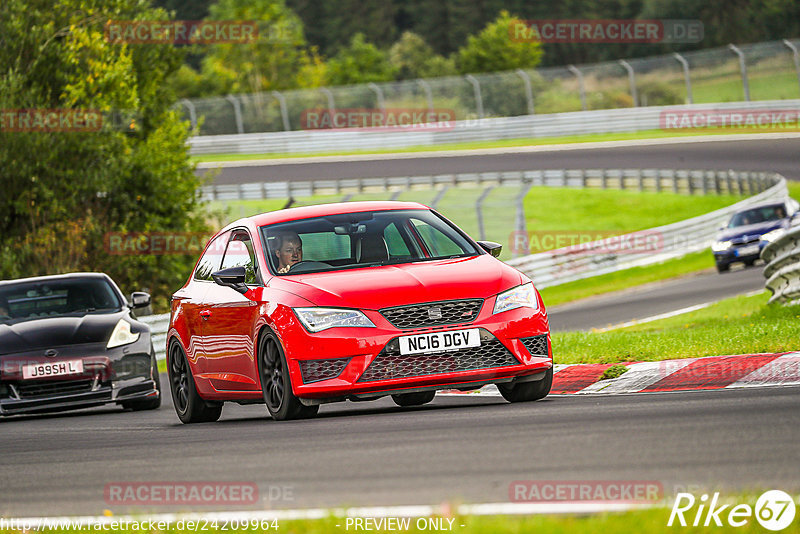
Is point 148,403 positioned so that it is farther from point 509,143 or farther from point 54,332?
point 509,143

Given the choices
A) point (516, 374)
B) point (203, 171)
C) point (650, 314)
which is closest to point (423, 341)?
point (516, 374)

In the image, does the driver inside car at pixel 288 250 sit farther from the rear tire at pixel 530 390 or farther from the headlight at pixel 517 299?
the rear tire at pixel 530 390

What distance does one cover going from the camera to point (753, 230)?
28.2m

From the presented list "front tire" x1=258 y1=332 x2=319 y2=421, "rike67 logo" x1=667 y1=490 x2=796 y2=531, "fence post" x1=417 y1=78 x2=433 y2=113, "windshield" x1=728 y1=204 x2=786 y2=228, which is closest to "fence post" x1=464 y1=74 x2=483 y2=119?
"fence post" x1=417 y1=78 x2=433 y2=113

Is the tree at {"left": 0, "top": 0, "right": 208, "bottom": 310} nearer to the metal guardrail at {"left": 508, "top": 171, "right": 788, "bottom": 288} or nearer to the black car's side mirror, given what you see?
the metal guardrail at {"left": 508, "top": 171, "right": 788, "bottom": 288}

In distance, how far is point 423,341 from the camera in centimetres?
848

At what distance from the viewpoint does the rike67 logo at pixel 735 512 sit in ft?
14.1

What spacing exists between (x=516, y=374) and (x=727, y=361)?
2.13 m

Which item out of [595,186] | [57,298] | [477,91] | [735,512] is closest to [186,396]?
[57,298]

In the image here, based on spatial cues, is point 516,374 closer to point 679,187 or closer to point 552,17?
point 679,187

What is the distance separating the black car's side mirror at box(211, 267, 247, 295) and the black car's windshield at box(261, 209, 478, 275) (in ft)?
0.76

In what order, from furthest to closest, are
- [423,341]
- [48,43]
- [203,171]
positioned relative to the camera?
[203,171] < [48,43] < [423,341]

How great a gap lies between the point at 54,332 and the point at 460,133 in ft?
140

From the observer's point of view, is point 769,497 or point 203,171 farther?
point 203,171
